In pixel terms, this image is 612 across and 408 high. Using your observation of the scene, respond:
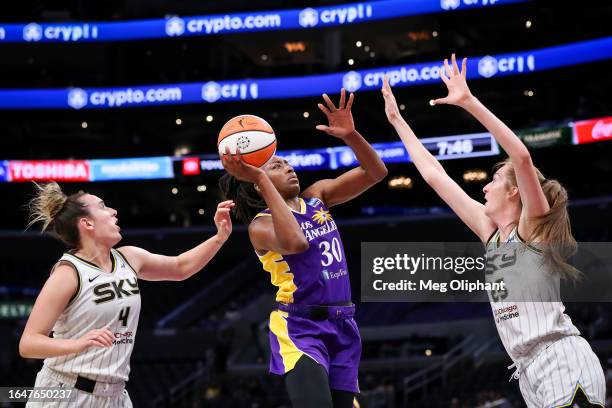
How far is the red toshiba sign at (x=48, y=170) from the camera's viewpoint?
98.2 feet

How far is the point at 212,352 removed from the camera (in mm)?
26047

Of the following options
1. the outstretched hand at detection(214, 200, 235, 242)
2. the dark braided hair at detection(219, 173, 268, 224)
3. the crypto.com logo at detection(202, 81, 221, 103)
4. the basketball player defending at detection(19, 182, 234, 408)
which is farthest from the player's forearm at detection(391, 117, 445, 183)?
the crypto.com logo at detection(202, 81, 221, 103)

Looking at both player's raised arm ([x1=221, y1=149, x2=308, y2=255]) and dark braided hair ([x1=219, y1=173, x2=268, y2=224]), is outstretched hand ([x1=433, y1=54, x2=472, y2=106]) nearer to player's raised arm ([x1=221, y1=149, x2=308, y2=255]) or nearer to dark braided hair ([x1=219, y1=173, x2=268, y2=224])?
player's raised arm ([x1=221, y1=149, x2=308, y2=255])

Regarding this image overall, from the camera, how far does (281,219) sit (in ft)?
17.7

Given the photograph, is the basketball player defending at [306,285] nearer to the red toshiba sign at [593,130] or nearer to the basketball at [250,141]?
A: the basketball at [250,141]

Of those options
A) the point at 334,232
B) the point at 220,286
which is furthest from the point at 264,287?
the point at 334,232

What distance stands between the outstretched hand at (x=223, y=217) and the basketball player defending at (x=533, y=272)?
1.77 meters

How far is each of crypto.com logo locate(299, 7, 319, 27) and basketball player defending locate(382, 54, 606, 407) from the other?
82.5 ft

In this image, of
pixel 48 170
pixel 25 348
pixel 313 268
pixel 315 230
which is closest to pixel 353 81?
pixel 48 170

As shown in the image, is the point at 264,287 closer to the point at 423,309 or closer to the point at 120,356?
the point at 423,309

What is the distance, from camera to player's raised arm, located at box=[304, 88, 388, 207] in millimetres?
6176

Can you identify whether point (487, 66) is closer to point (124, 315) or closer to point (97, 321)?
point (124, 315)

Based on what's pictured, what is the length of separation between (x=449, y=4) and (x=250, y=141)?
23.2 meters

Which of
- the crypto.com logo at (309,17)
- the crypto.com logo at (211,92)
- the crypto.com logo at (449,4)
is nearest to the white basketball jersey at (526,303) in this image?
the crypto.com logo at (449,4)
